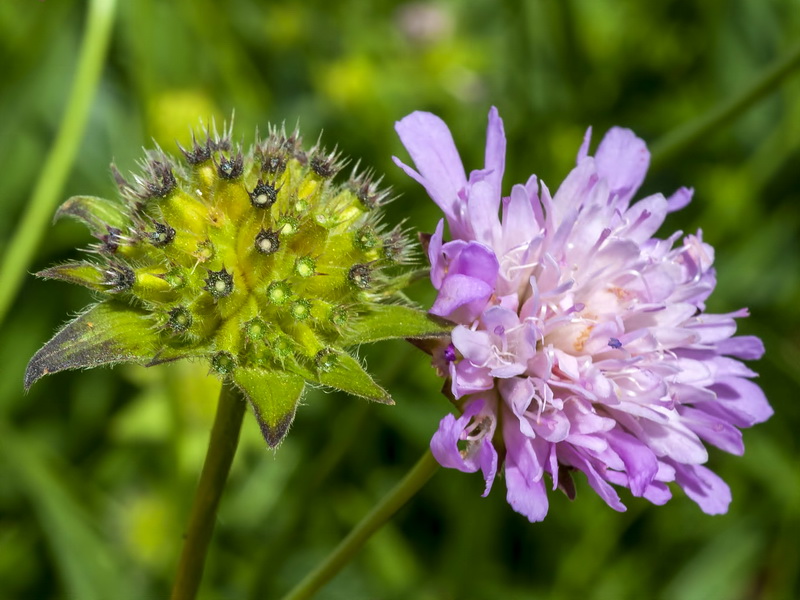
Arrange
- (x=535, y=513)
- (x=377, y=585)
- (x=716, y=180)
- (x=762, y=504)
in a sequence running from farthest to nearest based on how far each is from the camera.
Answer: (x=716, y=180) < (x=762, y=504) < (x=377, y=585) < (x=535, y=513)

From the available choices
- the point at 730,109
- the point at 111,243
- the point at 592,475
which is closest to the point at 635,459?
the point at 592,475

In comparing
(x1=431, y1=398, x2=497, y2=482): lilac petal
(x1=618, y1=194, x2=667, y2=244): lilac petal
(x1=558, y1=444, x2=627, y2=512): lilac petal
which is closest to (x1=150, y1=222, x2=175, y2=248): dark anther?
(x1=431, y1=398, x2=497, y2=482): lilac petal

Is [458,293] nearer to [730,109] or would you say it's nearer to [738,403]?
[738,403]

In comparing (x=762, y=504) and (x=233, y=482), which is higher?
(x=762, y=504)

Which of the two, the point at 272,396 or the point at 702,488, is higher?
the point at 702,488

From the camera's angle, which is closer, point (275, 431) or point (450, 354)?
point (275, 431)

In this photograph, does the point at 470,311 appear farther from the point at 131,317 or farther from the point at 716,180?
the point at 716,180

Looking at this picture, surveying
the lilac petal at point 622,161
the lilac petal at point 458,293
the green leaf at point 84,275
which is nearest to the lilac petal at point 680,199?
the lilac petal at point 622,161

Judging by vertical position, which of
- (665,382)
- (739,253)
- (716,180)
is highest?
(716,180)

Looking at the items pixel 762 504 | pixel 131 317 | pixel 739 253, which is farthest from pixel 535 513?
pixel 739 253
